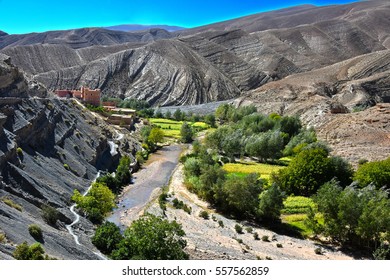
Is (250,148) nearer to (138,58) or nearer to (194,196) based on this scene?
(194,196)

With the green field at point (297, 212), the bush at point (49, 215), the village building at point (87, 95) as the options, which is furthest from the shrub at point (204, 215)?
the village building at point (87, 95)

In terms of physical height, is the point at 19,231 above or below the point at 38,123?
below

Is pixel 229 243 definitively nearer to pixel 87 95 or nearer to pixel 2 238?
pixel 2 238

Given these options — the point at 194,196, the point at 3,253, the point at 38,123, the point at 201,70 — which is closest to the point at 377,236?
the point at 194,196

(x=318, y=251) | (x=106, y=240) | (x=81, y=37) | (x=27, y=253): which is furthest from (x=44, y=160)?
(x=81, y=37)

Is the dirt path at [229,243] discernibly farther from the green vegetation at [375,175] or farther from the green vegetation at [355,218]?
the green vegetation at [375,175]
